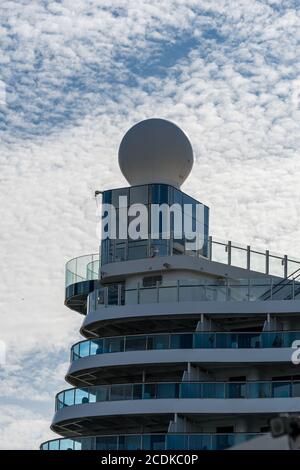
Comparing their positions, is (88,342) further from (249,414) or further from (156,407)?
(249,414)

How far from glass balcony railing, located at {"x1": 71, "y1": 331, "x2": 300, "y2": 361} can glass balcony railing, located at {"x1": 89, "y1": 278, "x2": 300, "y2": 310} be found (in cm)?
205

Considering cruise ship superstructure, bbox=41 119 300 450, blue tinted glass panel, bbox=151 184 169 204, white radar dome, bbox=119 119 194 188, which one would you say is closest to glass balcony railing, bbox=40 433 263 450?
cruise ship superstructure, bbox=41 119 300 450

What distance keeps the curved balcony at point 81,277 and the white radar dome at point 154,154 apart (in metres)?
4.65

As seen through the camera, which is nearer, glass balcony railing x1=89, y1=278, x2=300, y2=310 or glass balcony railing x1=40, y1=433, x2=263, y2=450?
glass balcony railing x1=40, y1=433, x2=263, y2=450

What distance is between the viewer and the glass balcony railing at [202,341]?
45312mm

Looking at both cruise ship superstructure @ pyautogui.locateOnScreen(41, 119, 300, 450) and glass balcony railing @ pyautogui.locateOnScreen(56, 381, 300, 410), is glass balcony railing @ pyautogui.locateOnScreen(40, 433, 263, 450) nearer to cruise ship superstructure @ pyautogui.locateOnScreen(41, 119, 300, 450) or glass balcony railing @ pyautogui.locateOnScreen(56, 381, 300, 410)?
cruise ship superstructure @ pyautogui.locateOnScreen(41, 119, 300, 450)

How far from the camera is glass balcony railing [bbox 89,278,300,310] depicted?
156 ft

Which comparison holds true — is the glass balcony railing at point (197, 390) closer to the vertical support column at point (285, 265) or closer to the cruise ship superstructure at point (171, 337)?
the cruise ship superstructure at point (171, 337)

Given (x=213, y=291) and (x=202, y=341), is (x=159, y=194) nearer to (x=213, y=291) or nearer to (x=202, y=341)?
(x=213, y=291)

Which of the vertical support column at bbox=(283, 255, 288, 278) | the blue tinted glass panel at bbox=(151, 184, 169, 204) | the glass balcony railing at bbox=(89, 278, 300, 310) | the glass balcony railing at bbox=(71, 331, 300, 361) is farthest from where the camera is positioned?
the blue tinted glass panel at bbox=(151, 184, 169, 204)

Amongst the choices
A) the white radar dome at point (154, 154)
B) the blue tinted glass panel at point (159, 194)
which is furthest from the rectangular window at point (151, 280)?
the white radar dome at point (154, 154)

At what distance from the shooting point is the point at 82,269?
54.1m
